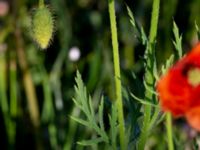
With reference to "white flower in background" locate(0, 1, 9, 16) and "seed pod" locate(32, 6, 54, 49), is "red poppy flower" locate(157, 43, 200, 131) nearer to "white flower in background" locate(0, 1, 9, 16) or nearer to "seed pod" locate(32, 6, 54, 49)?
"seed pod" locate(32, 6, 54, 49)

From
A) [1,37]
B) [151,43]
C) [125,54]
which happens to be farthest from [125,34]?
[151,43]

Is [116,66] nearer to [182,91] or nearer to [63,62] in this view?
[182,91]

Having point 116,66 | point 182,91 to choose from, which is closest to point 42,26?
point 116,66

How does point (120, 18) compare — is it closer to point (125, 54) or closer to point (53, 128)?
point (125, 54)

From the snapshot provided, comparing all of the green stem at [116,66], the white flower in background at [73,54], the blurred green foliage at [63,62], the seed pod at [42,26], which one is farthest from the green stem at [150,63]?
the white flower in background at [73,54]

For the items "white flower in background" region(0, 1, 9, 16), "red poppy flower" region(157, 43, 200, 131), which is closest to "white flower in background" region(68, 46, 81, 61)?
"white flower in background" region(0, 1, 9, 16)

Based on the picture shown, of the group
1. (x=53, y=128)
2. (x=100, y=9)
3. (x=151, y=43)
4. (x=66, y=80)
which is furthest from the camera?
(x=100, y=9)

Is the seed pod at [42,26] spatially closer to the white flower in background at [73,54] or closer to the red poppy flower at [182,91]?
the red poppy flower at [182,91]
